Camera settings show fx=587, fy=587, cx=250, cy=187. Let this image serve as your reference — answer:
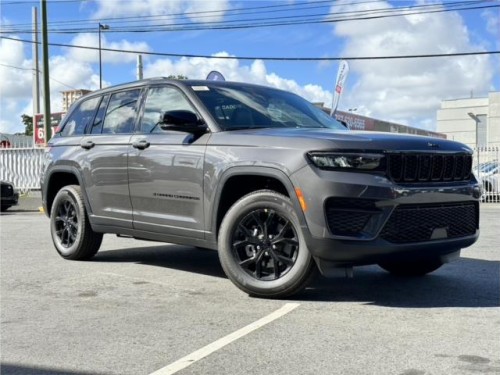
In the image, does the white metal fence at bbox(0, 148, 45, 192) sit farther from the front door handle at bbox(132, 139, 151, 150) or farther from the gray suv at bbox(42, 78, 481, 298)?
the front door handle at bbox(132, 139, 151, 150)

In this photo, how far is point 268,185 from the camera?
5.04m

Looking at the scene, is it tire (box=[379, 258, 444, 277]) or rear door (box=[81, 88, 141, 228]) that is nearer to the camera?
tire (box=[379, 258, 444, 277])

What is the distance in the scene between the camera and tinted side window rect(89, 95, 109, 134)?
22.2ft

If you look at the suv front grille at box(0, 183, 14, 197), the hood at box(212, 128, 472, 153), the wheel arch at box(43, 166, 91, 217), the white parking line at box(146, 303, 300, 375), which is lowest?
the white parking line at box(146, 303, 300, 375)

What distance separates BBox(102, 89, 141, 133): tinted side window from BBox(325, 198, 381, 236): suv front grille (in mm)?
2691

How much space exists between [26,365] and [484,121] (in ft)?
254

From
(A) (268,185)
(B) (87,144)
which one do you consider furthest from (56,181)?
(A) (268,185)

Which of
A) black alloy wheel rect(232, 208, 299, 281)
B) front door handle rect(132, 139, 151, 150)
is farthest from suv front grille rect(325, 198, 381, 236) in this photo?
front door handle rect(132, 139, 151, 150)

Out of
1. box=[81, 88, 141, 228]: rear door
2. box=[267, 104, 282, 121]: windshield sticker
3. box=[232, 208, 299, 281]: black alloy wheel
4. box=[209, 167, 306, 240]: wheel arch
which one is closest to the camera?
box=[209, 167, 306, 240]: wheel arch

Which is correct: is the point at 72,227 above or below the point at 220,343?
above

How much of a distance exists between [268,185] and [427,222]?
134 centimetres

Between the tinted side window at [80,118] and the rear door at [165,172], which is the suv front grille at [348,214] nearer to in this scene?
the rear door at [165,172]

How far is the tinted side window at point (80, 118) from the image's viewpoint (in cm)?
704

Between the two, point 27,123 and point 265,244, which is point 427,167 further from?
point 27,123
